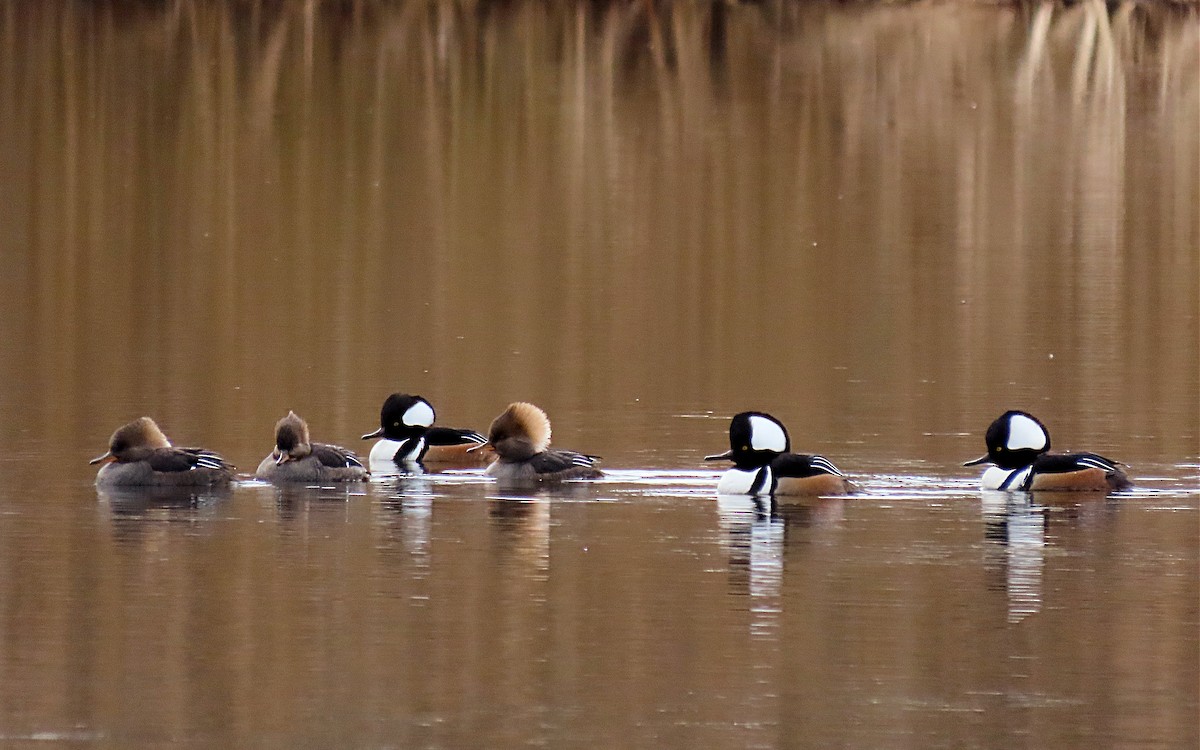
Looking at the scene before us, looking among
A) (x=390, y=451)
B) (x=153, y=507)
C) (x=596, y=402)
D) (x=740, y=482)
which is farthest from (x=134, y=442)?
(x=596, y=402)

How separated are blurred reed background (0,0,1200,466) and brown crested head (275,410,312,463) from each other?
90cm

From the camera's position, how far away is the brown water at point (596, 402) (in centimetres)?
995

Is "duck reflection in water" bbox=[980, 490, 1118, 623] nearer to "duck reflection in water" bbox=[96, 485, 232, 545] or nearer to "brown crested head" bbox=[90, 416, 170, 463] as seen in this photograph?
"duck reflection in water" bbox=[96, 485, 232, 545]

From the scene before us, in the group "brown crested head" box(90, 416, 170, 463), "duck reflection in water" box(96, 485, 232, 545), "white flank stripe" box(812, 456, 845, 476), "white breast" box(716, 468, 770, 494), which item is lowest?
"duck reflection in water" box(96, 485, 232, 545)

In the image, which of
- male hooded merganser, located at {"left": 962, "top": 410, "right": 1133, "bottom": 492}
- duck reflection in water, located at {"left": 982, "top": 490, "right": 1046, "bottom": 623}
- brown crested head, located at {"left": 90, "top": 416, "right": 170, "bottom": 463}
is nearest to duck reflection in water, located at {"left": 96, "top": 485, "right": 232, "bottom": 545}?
brown crested head, located at {"left": 90, "top": 416, "right": 170, "bottom": 463}

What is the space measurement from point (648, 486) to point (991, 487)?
1942 mm

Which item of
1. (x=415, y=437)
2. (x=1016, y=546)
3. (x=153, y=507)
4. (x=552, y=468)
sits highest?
(x=415, y=437)

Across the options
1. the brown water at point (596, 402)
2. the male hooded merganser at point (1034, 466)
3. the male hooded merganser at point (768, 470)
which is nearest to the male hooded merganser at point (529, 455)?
the brown water at point (596, 402)

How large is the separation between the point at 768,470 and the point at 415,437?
8.49 ft

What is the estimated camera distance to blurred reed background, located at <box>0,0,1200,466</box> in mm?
18656

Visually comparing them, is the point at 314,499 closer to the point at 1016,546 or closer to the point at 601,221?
the point at 1016,546

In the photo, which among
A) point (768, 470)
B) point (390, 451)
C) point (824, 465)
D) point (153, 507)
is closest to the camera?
point (153, 507)

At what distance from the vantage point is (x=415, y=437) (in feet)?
53.3

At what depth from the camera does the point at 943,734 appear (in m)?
9.27
